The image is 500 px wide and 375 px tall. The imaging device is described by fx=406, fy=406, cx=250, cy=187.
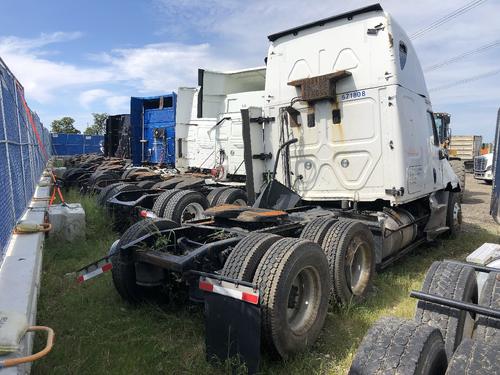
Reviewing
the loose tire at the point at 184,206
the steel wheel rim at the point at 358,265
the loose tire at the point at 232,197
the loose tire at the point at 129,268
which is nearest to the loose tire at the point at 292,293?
the steel wheel rim at the point at 358,265

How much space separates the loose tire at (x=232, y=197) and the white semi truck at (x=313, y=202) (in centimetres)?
62

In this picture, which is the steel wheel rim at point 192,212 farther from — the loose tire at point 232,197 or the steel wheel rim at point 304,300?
the steel wheel rim at point 304,300

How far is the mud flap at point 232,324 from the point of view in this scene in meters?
2.84

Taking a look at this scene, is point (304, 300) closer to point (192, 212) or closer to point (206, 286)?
point (206, 286)

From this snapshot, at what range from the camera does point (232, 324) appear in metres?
2.91

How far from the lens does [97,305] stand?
166 inches

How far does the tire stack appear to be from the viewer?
6.02 ft

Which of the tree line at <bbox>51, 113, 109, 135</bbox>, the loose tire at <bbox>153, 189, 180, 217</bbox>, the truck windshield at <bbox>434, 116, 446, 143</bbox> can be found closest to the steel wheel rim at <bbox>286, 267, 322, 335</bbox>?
the loose tire at <bbox>153, 189, 180, 217</bbox>

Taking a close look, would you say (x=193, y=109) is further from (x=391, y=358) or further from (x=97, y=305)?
(x=391, y=358)

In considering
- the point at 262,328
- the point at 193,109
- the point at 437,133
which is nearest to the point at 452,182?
the point at 437,133

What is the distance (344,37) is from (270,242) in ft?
11.4

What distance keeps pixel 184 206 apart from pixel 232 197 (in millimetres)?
994

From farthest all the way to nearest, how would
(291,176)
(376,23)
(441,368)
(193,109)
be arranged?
(193,109) < (291,176) < (376,23) < (441,368)

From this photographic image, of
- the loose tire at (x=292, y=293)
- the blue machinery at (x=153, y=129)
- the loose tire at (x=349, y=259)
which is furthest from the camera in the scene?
the blue machinery at (x=153, y=129)
